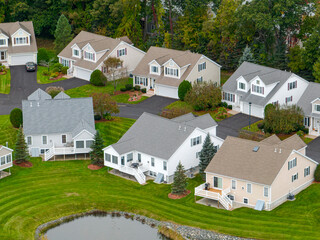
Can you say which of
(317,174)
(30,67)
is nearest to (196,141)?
(317,174)

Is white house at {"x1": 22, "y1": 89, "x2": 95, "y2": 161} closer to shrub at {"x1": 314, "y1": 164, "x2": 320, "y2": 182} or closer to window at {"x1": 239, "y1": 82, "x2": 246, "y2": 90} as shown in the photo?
window at {"x1": 239, "y1": 82, "x2": 246, "y2": 90}

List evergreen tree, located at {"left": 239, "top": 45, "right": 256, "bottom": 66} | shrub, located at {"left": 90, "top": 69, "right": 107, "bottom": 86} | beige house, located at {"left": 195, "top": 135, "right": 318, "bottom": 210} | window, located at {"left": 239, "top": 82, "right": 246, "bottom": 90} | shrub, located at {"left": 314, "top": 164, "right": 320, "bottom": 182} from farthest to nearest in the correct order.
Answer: shrub, located at {"left": 90, "top": 69, "right": 107, "bottom": 86}
evergreen tree, located at {"left": 239, "top": 45, "right": 256, "bottom": 66}
window, located at {"left": 239, "top": 82, "right": 246, "bottom": 90}
shrub, located at {"left": 314, "top": 164, "right": 320, "bottom": 182}
beige house, located at {"left": 195, "top": 135, "right": 318, "bottom": 210}

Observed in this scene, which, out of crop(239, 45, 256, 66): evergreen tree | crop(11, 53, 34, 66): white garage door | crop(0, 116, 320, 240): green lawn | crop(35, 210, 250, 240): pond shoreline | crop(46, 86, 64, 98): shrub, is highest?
crop(239, 45, 256, 66): evergreen tree

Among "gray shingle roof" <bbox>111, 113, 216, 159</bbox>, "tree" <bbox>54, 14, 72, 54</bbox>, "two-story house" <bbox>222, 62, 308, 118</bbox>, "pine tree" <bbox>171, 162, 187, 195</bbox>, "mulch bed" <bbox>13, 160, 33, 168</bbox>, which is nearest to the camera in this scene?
"pine tree" <bbox>171, 162, 187, 195</bbox>

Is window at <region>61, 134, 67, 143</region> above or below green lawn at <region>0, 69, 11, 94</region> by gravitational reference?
below

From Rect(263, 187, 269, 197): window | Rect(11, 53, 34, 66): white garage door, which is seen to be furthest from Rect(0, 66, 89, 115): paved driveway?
Rect(263, 187, 269, 197): window

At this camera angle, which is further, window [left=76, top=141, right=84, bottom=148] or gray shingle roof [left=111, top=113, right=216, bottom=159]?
window [left=76, top=141, right=84, bottom=148]

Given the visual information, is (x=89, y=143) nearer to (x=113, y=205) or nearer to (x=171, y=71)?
(x=113, y=205)
